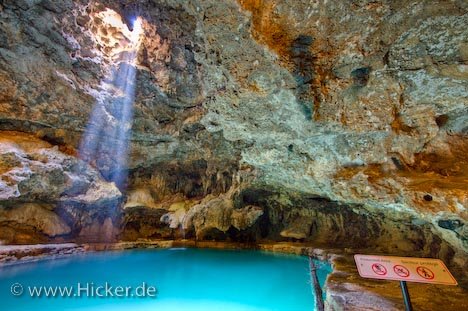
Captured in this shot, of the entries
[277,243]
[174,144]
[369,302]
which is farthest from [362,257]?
[174,144]

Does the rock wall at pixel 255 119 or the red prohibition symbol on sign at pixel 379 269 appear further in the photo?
the rock wall at pixel 255 119

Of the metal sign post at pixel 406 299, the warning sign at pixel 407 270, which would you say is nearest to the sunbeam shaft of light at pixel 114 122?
the warning sign at pixel 407 270

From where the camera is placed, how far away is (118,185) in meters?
9.91

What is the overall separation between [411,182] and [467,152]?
5.15ft

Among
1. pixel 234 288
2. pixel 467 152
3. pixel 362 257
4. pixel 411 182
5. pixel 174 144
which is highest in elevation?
pixel 174 144

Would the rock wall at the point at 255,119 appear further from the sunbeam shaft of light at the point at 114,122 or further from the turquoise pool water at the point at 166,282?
the turquoise pool water at the point at 166,282

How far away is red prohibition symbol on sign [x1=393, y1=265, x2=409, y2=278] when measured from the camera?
2.24 metres

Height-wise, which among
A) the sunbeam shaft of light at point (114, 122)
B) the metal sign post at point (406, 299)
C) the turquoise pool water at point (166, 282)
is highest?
the sunbeam shaft of light at point (114, 122)

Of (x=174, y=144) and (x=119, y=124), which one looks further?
(x=174, y=144)

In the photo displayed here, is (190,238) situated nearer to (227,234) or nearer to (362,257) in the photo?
(227,234)

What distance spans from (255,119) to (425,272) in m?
5.20

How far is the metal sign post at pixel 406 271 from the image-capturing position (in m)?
2.18

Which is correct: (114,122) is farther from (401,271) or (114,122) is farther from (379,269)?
(401,271)

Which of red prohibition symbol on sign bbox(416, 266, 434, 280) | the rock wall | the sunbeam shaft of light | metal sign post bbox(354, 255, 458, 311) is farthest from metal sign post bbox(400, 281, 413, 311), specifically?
the sunbeam shaft of light
